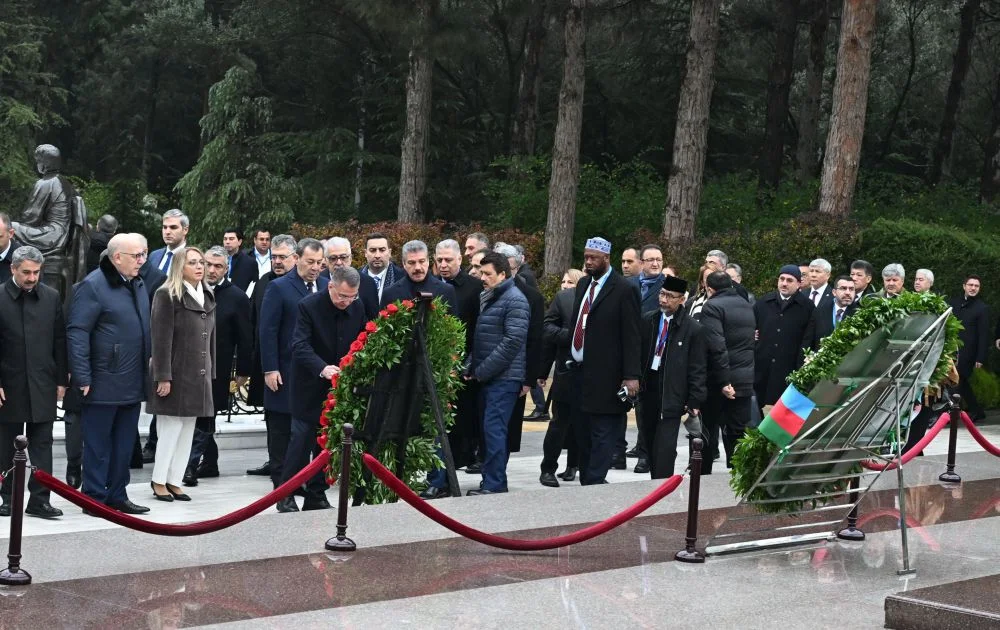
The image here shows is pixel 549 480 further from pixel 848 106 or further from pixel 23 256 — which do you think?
pixel 848 106

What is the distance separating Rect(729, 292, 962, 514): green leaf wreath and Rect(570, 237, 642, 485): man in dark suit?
104 inches

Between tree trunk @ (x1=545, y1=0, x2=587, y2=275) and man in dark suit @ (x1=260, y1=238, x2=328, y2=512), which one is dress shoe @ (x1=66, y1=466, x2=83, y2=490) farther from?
tree trunk @ (x1=545, y1=0, x2=587, y2=275)

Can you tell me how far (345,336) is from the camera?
10.4 metres

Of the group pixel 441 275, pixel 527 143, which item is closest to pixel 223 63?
pixel 527 143

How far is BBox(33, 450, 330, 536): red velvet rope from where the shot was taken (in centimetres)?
Result: 654

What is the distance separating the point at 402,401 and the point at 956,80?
1118 inches

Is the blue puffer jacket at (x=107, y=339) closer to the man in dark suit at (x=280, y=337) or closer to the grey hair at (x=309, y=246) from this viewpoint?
the man in dark suit at (x=280, y=337)

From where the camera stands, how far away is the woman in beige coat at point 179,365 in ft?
33.8

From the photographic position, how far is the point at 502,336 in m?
11.0

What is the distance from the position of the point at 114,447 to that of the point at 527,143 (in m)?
27.2

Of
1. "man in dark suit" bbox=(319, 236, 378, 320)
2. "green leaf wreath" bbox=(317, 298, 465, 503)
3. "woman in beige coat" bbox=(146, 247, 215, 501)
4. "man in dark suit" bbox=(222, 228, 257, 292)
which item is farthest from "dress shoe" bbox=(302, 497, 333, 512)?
"man in dark suit" bbox=(222, 228, 257, 292)

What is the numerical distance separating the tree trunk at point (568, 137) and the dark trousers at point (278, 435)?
630 inches

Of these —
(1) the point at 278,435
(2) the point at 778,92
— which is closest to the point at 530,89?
(2) the point at 778,92

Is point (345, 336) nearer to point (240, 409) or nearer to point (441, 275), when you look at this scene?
point (441, 275)
